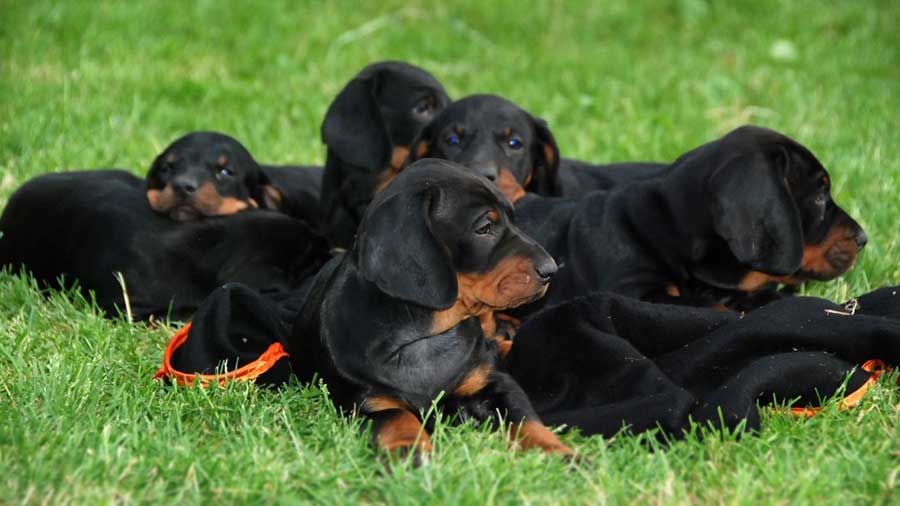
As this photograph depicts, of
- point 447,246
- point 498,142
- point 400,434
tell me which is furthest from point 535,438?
point 498,142

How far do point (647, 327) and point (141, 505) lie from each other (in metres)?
1.73

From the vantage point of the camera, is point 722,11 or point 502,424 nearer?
point 502,424

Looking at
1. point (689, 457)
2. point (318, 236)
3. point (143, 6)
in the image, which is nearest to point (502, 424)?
point (689, 457)

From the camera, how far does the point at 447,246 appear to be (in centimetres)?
352

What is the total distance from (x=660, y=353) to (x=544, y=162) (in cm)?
185

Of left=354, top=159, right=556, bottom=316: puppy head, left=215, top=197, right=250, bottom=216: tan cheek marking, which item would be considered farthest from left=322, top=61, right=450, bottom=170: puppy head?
left=354, top=159, right=556, bottom=316: puppy head

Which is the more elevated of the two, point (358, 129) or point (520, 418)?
point (358, 129)

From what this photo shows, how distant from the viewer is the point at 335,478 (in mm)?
3141

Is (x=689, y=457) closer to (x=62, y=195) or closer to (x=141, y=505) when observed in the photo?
(x=141, y=505)

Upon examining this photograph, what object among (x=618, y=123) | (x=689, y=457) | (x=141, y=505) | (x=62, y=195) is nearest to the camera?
(x=141, y=505)

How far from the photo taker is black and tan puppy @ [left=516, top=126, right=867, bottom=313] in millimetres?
4211

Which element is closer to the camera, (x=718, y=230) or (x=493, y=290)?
(x=493, y=290)

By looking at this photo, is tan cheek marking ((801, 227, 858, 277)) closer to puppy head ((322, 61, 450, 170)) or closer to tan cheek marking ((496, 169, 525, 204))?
tan cheek marking ((496, 169, 525, 204))

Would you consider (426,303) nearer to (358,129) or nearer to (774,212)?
(774,212)
